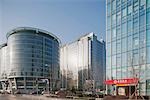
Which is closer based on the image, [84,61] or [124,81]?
[124,81]

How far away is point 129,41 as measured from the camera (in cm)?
3425

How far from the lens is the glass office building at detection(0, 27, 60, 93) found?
101m

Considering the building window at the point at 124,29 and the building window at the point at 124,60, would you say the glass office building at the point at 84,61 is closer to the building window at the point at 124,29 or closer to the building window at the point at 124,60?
the building window at the point at 124,60

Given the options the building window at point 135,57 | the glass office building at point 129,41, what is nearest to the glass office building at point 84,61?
the glass office building at point 129,41

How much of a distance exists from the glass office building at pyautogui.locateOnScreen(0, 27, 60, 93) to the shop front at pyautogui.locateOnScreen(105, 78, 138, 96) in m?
64.1

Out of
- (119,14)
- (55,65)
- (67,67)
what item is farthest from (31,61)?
(119,14)

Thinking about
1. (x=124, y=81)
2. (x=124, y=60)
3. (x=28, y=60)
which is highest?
(x=28, y=60)

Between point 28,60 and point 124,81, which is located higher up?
point 28,60

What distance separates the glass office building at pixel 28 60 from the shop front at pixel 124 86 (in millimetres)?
64056

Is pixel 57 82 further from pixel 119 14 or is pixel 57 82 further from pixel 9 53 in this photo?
pixel 119 14

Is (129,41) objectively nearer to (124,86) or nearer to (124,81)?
(124,81)

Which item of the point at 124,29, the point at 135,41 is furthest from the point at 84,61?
the point at 135,41

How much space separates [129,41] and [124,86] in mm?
6341

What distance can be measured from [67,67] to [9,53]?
131ft
